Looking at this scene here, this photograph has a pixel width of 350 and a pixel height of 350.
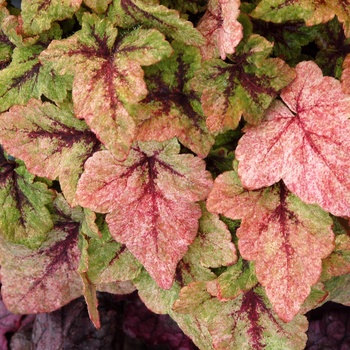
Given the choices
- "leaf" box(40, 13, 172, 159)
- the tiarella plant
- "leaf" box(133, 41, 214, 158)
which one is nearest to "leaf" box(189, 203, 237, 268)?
the tiarella plant

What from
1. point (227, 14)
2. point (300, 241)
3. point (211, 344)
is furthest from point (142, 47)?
point (211, 344)

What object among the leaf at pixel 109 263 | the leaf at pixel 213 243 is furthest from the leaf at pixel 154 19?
the leaf at pixel 109 263

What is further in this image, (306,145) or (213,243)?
(213,243)

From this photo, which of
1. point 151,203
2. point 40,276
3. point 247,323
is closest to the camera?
point 151,203

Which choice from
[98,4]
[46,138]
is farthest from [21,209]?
[98,4]

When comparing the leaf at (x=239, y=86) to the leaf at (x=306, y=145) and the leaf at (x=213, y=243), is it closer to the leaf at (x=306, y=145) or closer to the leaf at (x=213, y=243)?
the leaf at (x=306, y=145)

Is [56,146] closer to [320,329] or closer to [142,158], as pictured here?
[142,158]

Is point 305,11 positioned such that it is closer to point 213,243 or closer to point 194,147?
point 194,147

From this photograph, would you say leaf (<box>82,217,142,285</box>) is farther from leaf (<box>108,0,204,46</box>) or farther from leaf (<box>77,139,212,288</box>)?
leaf (<box>108,0,204,46</box>)
